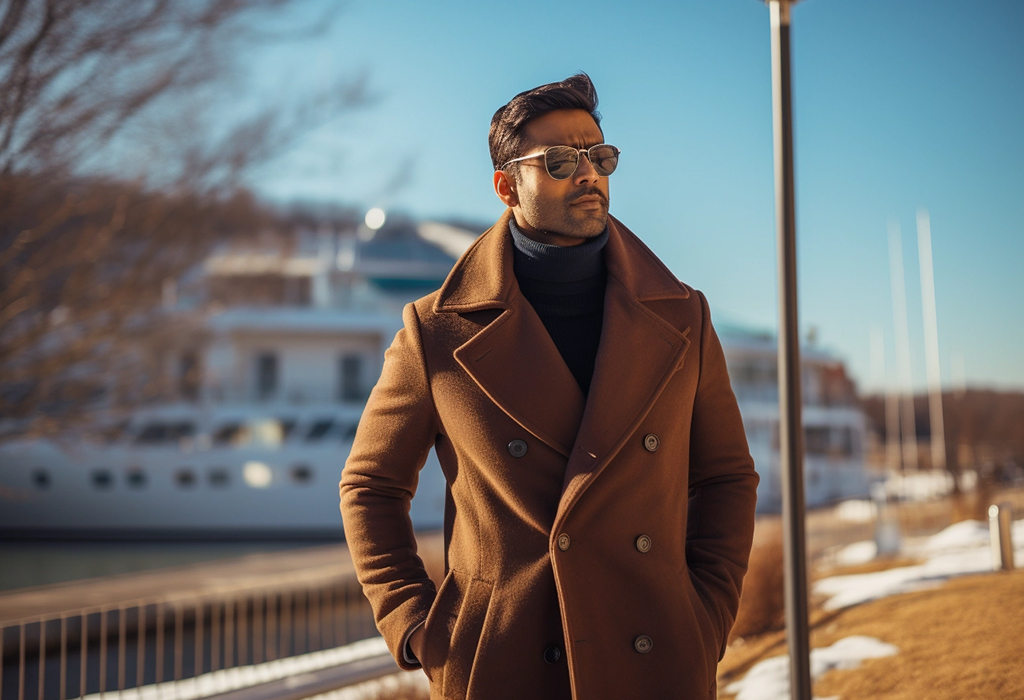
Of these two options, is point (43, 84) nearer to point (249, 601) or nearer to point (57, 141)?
point (57, 141)

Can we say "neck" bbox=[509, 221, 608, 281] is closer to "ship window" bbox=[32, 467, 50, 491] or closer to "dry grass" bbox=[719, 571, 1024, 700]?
"dry grass" bbox=[719, 571, 1024, 700]

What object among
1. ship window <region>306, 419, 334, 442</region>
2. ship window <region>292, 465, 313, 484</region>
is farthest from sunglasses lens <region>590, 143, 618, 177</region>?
ship window <region>306, 419, 334, 442</region>

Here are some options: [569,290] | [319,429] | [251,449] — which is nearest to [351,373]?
[319,429]

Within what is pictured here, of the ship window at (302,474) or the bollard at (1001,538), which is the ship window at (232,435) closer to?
the ship window at (302,474)

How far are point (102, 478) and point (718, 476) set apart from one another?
90.5ft

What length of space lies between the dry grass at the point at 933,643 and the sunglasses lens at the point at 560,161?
11.8ft

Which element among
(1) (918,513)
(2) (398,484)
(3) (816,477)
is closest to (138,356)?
(2) (398,484)

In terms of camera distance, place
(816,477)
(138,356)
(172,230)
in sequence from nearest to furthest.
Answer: (172,230) → (138,356) → (816,477)

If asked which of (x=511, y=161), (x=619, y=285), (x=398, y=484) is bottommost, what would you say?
(x=398, y=484)

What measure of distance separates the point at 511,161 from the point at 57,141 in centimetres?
662

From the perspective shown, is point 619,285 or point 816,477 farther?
point 816,477

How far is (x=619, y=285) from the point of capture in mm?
1983

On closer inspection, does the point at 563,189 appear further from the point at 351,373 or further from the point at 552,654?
the point at 351,373

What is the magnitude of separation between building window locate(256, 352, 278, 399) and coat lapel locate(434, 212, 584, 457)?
26526mm
